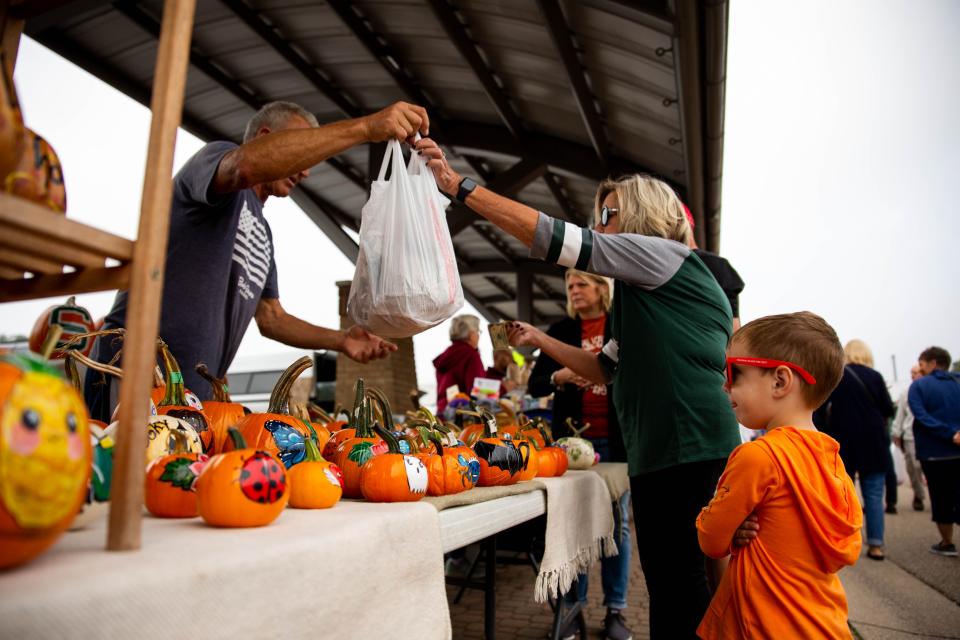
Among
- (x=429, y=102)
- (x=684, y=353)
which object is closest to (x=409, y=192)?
(x=684, y=353)

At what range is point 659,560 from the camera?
1.94 m

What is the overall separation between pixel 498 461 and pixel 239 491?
1.10m

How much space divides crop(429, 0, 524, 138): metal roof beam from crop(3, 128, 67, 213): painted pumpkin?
5138 mm

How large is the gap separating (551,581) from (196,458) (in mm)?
1278

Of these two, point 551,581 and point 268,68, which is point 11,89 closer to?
point 551,581

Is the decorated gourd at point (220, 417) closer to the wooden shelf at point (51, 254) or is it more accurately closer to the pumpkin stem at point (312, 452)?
the pumpkin stem at point (312, 452)

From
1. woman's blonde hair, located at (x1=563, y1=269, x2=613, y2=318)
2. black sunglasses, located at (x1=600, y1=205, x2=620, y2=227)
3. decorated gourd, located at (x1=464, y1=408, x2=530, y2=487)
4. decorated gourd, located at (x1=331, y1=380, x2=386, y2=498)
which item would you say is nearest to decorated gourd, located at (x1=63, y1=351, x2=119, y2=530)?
decorated gourd, located at (x1=331, y1=380, x2=386, y2=498)

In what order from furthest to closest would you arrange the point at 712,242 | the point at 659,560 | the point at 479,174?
the point at 479,174
the point at 712,242
the point at 659,560

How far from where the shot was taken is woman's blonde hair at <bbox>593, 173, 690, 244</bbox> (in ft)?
7.21

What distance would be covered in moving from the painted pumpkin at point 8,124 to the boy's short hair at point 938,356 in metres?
7.11

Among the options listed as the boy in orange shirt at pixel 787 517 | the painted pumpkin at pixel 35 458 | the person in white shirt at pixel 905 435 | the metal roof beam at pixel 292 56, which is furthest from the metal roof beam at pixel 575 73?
the person in white shirt at pixel 905 435

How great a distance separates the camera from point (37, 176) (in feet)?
2.52

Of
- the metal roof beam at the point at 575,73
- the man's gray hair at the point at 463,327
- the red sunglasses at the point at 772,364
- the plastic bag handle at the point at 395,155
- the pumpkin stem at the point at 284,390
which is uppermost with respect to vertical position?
the metal roof beam at the point at 575,73

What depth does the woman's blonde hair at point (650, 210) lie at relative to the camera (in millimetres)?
2197
